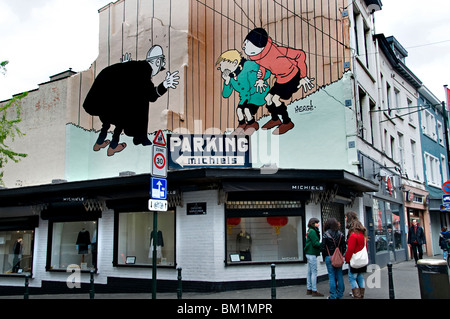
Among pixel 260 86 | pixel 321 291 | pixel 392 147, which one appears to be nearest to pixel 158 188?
pixel 321 291

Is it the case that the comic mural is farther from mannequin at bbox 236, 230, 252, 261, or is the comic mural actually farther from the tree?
mannequin at bbox 236, 230, 252, 261

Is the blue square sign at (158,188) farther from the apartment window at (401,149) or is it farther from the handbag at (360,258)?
the apartment window at (401,149)

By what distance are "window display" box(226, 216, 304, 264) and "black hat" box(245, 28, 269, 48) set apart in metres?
6.82

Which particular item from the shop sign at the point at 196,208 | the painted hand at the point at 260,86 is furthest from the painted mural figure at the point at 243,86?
the shop sign at the point at 196,208

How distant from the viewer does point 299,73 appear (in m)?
15.2

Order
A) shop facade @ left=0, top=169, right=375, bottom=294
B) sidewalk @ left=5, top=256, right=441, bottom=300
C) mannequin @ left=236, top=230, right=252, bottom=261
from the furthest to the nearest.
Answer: mannequin @ left=236, top=230, right=252, bottom=261
shop facade @ left=0, top=169, right=375, bottom=294
sidewalk @ left=5, top=256, right=441, bottom=300

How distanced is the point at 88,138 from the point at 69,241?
3916mm

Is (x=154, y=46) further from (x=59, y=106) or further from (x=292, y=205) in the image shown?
(x=292, y=205)

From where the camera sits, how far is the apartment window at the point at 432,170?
25844mm

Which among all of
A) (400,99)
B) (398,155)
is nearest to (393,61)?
(400,99)

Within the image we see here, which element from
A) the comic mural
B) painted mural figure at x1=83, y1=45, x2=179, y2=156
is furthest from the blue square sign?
painted mural figure at x1=83, y1=45, x2=179, y2=156

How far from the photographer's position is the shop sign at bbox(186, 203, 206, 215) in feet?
40.4

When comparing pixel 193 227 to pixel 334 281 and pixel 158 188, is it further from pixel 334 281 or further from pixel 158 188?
pixel 158 188
